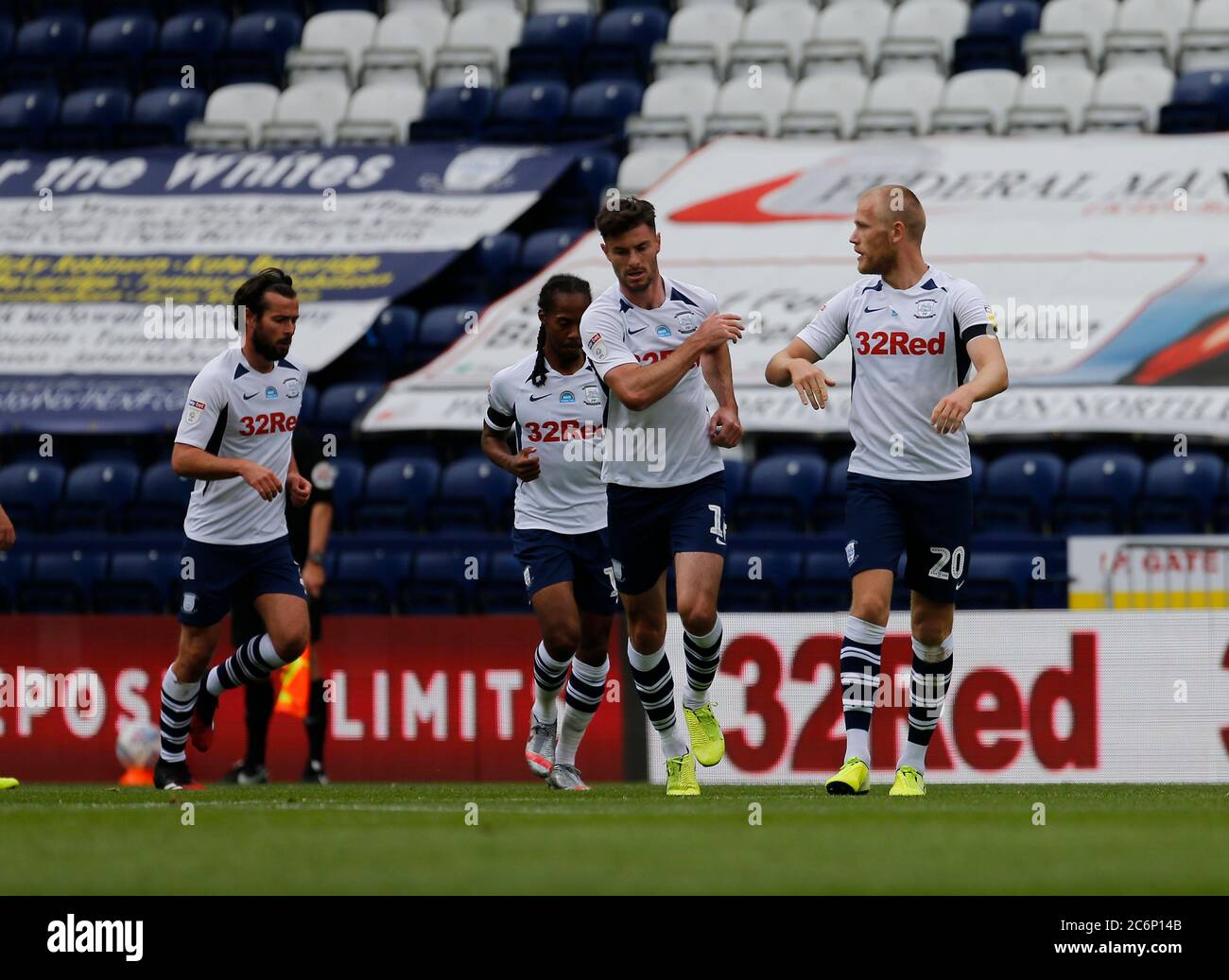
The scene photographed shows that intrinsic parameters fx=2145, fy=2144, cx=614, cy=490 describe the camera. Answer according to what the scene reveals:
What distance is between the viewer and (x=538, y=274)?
59.1 feet

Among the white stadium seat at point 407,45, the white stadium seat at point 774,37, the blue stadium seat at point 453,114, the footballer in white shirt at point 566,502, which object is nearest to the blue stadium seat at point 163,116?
the white stadium seat at point 407,45

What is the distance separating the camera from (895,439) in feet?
28.2

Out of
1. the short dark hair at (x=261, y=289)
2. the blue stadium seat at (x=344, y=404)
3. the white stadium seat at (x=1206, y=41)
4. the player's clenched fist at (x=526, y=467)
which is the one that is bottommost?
the player's clenched fist at (x=526, y=467)

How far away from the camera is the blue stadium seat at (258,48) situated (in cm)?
2161

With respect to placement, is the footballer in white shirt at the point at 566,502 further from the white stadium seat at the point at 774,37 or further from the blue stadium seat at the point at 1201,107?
the white stadium seat at the point at 774,37

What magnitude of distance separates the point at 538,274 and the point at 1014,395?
13.9 ft

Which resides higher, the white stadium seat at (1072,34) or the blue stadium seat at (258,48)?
the blue stadium seat at (258,48)

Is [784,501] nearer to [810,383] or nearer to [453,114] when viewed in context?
[453,114]

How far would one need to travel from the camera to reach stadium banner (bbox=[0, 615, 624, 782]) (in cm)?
1338

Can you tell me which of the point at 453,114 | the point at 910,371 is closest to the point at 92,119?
the point at 453,114

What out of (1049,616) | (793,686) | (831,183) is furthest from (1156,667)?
(831,183)

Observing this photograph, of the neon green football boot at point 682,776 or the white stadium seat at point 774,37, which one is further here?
the white stadium seat at point 774,37

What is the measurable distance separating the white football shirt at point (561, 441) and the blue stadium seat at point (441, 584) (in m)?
5.48

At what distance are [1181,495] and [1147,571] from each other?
2124 millimetres
